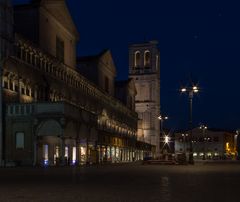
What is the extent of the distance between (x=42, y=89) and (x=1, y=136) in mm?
10863

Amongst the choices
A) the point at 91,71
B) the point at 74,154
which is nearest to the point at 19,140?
the point at 74,154

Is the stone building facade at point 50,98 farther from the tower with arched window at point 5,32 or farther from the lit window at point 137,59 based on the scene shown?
the lit window at point 137,59

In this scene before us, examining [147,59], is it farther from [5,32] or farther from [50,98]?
Result: [5,32]

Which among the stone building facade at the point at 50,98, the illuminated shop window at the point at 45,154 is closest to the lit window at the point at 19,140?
the stone building facade at the point at 50,98

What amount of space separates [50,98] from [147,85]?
3348 inches

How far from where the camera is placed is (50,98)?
6788cm

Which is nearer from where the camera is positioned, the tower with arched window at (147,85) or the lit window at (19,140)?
the lit window at (19,140)

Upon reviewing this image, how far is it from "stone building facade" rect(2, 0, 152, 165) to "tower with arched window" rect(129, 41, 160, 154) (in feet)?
166

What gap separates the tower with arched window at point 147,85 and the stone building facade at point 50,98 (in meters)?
50.6

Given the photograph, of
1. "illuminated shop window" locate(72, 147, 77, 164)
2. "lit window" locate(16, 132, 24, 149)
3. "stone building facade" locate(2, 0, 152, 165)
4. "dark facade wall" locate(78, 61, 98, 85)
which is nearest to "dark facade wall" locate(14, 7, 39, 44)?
"stone building facade" locate(2, 0, 152, 165)

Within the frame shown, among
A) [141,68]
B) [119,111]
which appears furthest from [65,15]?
[141,68]

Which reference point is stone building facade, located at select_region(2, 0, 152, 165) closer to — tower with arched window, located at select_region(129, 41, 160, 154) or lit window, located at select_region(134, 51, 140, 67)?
tower with arched window, located at select_region(129, 41, 160, 154)

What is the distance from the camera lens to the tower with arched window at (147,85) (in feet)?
484

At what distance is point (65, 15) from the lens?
78562 mm
